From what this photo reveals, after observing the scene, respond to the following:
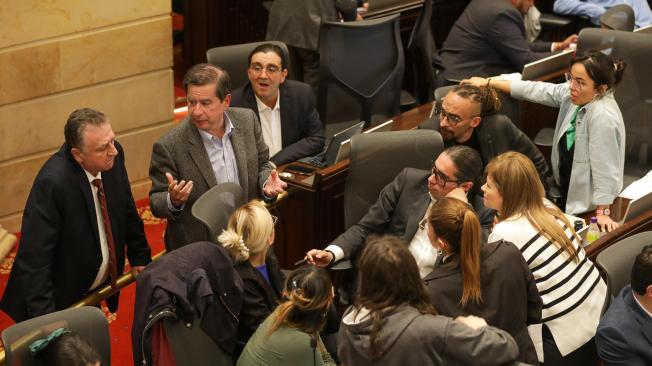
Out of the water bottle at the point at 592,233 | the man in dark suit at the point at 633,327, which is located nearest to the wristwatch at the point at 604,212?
the water bottle at the point at 592,233

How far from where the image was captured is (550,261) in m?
3.46

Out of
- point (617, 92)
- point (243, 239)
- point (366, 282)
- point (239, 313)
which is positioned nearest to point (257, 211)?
point (243, 239)

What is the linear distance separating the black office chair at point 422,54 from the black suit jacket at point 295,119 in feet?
4.72

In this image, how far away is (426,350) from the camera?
2.87m

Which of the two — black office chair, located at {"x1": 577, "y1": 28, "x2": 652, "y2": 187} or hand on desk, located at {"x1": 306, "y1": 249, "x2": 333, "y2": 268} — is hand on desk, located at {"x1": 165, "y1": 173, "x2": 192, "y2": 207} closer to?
hand on desk, located at {"x1": 306, "y1": 249, "x2": 333, "y2": 268}

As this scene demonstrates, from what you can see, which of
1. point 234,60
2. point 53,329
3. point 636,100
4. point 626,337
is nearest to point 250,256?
point 53,329

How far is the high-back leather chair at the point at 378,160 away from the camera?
4184 millimetres

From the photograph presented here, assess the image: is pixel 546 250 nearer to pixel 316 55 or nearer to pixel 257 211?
pixel 257 211

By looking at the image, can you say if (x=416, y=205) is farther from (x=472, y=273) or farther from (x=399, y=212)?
(x=472, y=273)

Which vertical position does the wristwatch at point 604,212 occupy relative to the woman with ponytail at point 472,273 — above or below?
below

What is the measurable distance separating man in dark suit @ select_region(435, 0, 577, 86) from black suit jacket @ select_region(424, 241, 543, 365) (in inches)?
108

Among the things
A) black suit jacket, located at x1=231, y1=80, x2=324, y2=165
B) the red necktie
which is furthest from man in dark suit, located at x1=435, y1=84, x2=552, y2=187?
the red necktie

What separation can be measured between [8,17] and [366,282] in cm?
298

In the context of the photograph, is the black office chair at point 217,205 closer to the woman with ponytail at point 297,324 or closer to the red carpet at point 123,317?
the woman with ponytail at point 297,324
